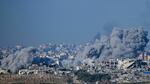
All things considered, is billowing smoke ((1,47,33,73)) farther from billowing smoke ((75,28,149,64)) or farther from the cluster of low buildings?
billowing smoke ((75,28,149,64))

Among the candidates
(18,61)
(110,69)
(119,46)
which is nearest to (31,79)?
(18,61)

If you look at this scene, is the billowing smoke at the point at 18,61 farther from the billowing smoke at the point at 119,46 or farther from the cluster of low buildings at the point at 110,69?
the billowing smoke at the point at 119,46

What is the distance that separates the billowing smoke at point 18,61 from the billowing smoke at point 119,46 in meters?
7.18

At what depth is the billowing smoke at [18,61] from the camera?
1738 inches

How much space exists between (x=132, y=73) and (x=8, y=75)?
31.7 feet

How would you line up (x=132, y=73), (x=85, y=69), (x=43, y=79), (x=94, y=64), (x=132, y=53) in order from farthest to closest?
(x=132, y=53) < (x=94, y=64) < (x=85, y=69) < (x=132, y=73) < (x=43, y=79)

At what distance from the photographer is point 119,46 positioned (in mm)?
54438

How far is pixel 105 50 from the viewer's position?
2194 inches

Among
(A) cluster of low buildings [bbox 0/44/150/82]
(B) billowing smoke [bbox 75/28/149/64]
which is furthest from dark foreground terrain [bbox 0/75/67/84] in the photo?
(B) billowing smoke [bbox 75/28/149/64]

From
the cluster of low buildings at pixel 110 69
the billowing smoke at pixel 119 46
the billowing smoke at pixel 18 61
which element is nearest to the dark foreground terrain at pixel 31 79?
the cluster of low buildings at pixel 110 69

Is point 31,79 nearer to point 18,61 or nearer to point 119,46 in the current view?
point 18,61

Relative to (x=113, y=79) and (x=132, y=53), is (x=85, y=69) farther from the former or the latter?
(x=132, y=53)

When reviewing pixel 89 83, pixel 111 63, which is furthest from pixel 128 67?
pixel 89 83

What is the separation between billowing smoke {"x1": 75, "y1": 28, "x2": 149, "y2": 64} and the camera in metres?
54.3
